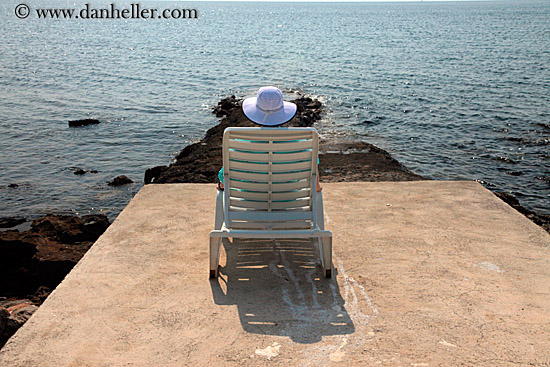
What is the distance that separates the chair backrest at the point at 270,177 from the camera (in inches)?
185

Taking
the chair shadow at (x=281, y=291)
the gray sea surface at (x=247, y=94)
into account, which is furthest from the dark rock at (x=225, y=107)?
the chair shadow at (x=281, y=291)

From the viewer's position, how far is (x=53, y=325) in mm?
4012

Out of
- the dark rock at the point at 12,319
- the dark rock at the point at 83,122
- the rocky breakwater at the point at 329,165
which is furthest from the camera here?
the dark rock at the point at 83,122

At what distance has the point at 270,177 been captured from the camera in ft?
16.1

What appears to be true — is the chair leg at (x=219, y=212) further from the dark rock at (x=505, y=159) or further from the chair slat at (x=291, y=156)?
the dark rock at (x=505, y=159)

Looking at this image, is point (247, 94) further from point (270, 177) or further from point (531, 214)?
point (270, 177)

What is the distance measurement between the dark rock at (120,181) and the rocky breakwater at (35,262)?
3879 millimetres

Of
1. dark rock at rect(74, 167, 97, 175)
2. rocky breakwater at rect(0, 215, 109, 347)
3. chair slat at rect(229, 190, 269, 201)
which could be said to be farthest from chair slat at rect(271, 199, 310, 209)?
dark rock at rect(74, 167, 97, 175)

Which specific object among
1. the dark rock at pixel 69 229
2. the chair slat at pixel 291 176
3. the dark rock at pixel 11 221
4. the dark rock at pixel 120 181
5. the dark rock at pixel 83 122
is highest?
the chair slat at pixel 291 176

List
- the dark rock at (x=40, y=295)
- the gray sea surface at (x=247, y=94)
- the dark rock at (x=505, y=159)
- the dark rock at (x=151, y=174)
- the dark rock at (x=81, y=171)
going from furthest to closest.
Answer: the dark rock at (x=505, y=159), the dark rock at (x=81, y=171), the gray sea surface at (x=247, y=94), the dark rock at (x=151, y=174), the dark rock at (x=40, y=295)

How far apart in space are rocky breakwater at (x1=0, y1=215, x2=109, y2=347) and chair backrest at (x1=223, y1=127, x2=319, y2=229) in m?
2.13

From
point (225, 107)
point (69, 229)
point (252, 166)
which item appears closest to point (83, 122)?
point (225, 107)

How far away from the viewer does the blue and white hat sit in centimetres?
488

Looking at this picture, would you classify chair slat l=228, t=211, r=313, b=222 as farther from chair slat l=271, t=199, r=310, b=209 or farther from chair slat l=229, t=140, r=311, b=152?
chair slat l=229, t=140, r=311, b=152
